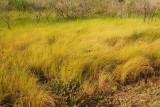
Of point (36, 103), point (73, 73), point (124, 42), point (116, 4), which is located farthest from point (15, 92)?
point (116, 4)

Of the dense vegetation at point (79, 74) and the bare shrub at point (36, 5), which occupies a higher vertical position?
the bare shrub at point (36, 5)

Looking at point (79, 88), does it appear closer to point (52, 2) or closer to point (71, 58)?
point (71, 58)

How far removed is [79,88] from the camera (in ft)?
7.75

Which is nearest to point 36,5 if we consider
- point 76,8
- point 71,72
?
point 76,8

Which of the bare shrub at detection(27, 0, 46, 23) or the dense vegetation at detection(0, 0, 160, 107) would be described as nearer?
the dense vegetation at detection(0, 0, 160, 107)

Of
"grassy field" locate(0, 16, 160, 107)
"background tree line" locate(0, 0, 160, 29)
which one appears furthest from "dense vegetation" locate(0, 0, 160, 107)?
"background tree line" locate(0, 0, 160, 29)

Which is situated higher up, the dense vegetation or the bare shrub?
the bare shrub

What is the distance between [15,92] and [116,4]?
7847 mm

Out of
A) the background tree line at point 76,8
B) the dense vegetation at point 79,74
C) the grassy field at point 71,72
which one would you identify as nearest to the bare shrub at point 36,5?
the background tree line at point 76,8

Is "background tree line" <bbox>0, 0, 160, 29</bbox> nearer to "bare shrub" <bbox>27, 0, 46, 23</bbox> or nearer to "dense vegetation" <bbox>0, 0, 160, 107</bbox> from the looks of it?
"bare shrub" <bbox>27, 0, 46, 23</bbox>

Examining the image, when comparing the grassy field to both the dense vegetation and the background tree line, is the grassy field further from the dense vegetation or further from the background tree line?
the background tree line

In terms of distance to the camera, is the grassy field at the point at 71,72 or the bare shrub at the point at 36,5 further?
the bare shrub at the point at 36,5

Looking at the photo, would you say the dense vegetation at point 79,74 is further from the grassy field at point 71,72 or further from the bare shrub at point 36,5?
the bare shrub at point 36,5

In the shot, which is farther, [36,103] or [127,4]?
[127,4]
